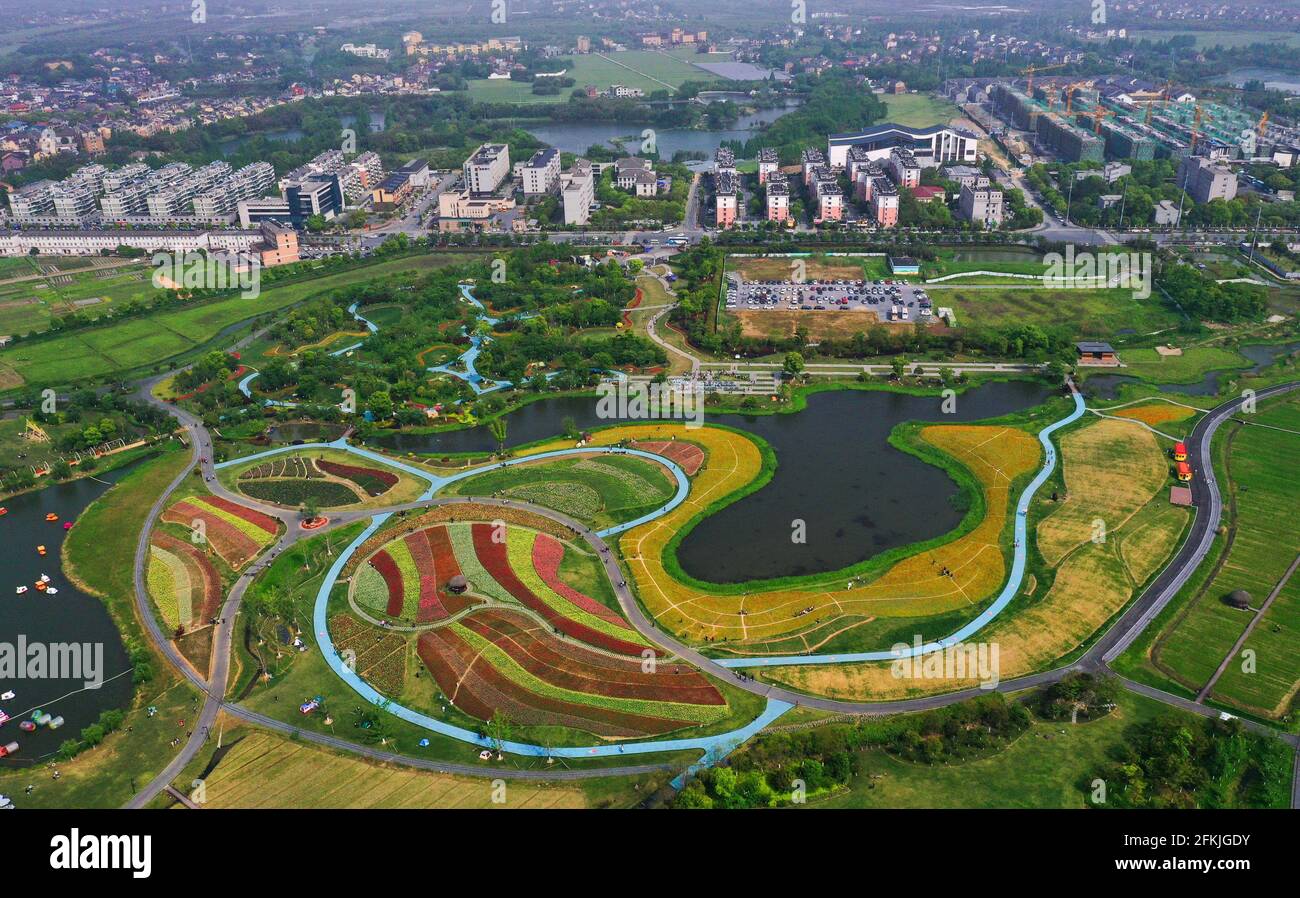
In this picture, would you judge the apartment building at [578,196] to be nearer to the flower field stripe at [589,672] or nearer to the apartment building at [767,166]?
the apartment building at [767,166]

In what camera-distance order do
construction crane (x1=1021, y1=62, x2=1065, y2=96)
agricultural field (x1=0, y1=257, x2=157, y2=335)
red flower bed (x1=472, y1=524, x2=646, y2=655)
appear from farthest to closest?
1. construction crane (x1=1021, y1=62, x2=1065, y2=96)
2. agricultural field (x1=0, y1=257, x2=157, y2=335)
3. red flower bed (x1=472, y1=524, x2=646, y2=655)

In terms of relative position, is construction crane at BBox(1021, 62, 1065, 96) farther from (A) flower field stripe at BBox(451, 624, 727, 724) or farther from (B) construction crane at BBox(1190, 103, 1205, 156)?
(A) flower field stripe at BBox(451, 624, 727, 724)

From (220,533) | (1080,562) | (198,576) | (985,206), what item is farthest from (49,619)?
(985,206)

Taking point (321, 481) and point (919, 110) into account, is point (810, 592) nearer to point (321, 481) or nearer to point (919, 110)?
point (321, 481)

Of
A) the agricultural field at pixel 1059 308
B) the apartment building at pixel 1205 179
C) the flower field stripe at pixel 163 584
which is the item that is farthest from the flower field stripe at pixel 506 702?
the apartment building at pixel 1205 179

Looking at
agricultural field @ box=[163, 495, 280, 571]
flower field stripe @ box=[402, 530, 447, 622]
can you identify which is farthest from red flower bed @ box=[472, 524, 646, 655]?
agricultural field @ box=[163, 495, 280, 571]
